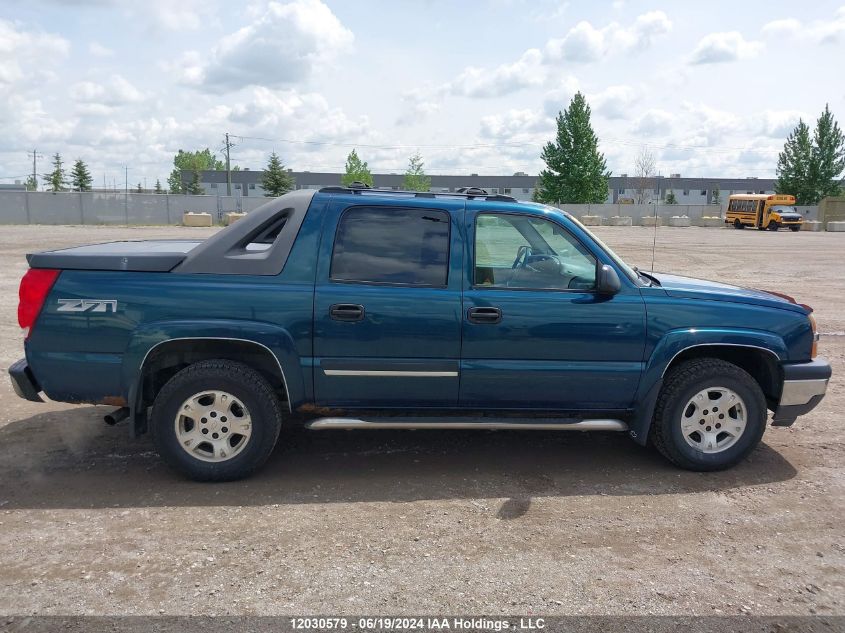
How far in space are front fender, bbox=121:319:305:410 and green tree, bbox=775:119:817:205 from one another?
75985mm

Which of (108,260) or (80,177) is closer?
(108,260)

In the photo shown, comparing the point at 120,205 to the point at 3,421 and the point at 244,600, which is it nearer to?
the point at 3,421

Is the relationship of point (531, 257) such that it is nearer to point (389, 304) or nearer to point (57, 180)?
point (389, 304)

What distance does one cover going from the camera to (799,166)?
6831 cm

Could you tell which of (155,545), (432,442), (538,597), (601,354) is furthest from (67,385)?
(601,354)

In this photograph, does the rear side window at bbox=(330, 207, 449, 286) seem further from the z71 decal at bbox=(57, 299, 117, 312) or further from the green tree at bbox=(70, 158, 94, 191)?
the green tree at bbox=(70, 158, 94, 191)

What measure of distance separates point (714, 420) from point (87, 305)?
413 centimetres

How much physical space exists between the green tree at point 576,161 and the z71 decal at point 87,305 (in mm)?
63616

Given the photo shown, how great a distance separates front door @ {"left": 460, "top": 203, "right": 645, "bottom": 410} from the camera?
4.32m

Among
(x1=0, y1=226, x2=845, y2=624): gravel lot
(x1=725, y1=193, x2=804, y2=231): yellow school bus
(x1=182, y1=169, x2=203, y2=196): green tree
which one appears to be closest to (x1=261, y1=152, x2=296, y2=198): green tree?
(x1=182, y1=169, x2=203, y2=196): green tree

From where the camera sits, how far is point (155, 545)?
140 inches

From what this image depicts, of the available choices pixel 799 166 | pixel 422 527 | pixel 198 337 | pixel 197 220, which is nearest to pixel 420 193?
pixel 198 337

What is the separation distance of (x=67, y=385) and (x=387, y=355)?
79.0 inches

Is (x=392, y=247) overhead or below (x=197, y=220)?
overhead
